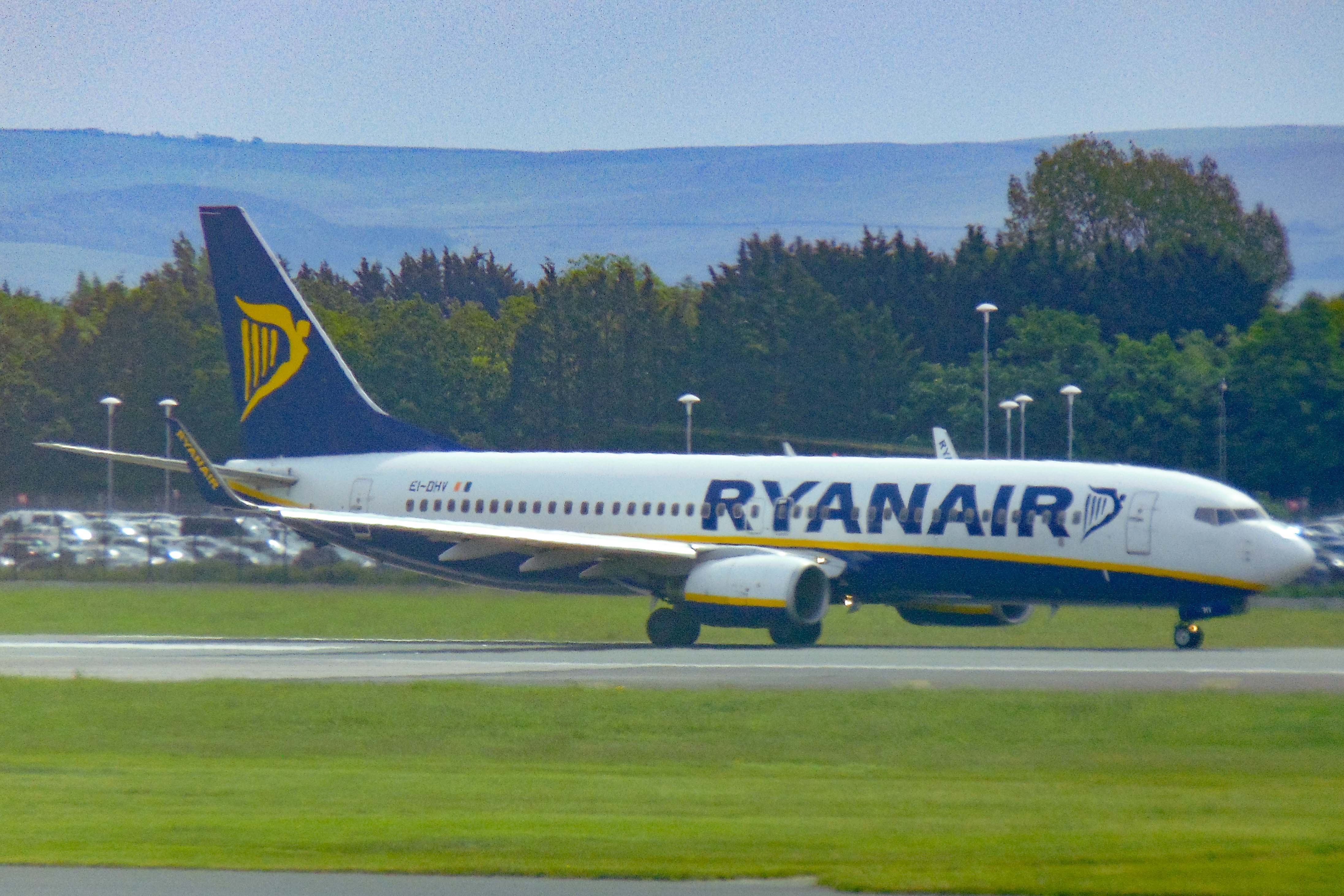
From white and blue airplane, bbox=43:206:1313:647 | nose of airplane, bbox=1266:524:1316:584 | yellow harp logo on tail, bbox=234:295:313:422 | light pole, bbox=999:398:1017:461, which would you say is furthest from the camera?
light pole, bbox=999:398:1017:461

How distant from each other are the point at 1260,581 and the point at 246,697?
17.7 meters

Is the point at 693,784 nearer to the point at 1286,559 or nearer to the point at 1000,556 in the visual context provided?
the point at 1000,556

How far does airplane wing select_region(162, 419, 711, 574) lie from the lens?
1486 inches

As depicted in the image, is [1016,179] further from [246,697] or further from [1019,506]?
[246,697]

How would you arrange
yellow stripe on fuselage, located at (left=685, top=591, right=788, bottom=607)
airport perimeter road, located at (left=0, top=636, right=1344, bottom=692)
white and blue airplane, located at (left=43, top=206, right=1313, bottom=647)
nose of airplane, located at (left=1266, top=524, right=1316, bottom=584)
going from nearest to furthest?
airport perimeter road, located at (left=0, top=636, right=1344, bottom=692), nose of airplane, located at (left=1266, top=524, right=1316, bottom=584), white and blue airplane, located at (left=43, top=206, right=1313, bottom=647), yellow stripe on fuselage, located at (left=685, top=591, right=788, bottom=607)

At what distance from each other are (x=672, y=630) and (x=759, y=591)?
2.71 metres

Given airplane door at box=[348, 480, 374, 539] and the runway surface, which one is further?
airplane door at box=[348, 480, 374, 539]

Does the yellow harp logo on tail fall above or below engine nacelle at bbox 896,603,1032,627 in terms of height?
above

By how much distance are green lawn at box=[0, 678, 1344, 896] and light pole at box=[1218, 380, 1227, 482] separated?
59.9 metres

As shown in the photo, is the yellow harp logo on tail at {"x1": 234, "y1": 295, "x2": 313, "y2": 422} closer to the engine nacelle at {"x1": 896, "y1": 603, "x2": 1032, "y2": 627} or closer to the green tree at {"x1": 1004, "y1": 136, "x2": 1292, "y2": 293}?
the engine nacelle at {"x1": 896, "y1": 603, "x2": 1032, "y2": 627}

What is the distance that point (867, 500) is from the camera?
121ft

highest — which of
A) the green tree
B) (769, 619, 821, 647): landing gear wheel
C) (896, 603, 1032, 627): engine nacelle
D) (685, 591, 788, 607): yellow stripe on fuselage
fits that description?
the green tree

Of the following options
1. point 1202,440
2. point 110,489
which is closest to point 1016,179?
point 1202,440

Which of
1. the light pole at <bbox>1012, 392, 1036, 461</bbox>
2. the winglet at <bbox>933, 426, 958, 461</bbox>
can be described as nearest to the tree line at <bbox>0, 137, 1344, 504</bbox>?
the light pole at <bbox>1012, 392, 1036, 461</bbox>
